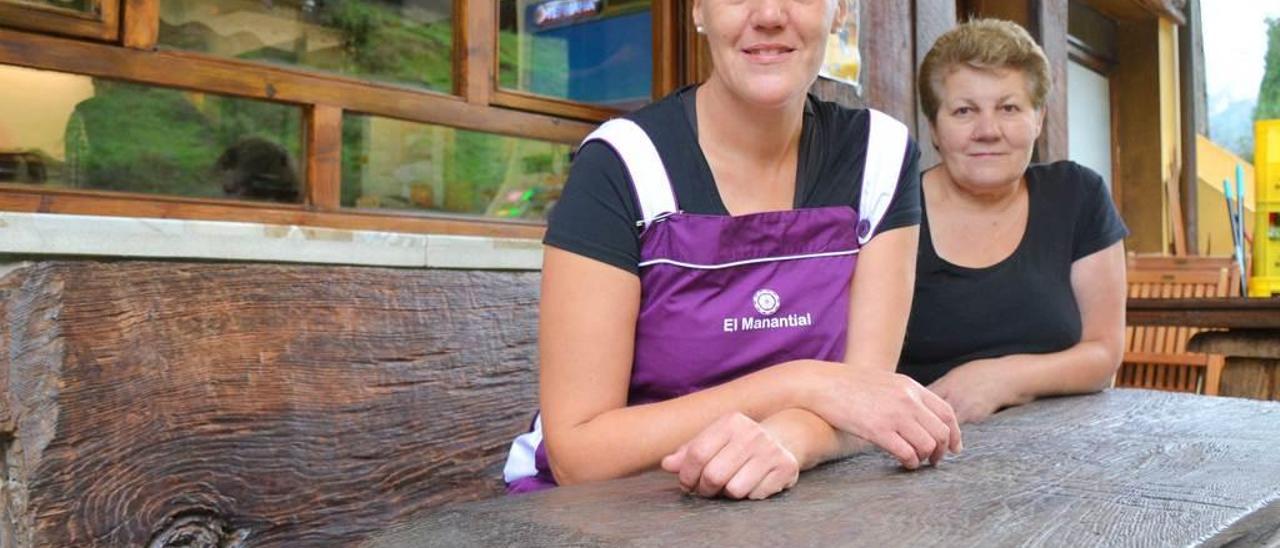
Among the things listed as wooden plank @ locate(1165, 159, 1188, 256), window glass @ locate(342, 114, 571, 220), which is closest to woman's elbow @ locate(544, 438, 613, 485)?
window glass @ locate(342, 114, 571, 220)

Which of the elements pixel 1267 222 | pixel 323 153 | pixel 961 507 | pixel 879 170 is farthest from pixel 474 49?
pixel 1267 222

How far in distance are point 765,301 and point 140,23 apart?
1.26 m

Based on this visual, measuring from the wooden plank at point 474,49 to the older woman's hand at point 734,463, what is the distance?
158cm

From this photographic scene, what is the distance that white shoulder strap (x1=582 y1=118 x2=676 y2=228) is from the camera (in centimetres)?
145

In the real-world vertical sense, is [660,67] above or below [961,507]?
above

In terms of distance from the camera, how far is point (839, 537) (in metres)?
0.89

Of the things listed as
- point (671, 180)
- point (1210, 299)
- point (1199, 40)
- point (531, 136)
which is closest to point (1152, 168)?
point (1199, 40)

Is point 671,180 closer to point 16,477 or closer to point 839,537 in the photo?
point 839,537

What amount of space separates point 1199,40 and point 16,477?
311 inches

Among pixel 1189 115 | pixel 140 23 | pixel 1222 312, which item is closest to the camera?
pixel 140 23

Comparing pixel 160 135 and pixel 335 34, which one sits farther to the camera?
pixel 335 34

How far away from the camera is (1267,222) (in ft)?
10.7

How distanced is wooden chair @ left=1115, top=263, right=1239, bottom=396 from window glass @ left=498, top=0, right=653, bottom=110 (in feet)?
9.99

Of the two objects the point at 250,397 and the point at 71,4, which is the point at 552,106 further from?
the point at 250,397
